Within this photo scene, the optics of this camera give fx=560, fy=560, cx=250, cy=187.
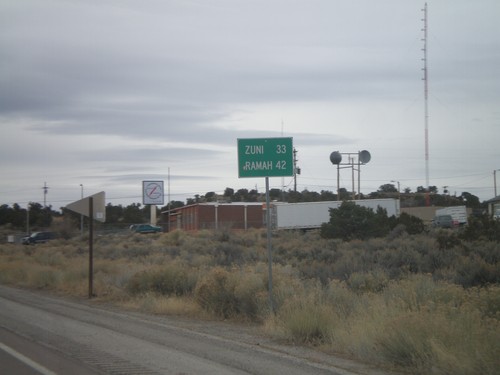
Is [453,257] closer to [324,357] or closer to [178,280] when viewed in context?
[178,280]

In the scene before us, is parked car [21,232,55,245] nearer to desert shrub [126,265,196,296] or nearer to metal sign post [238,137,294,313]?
desert shrub [126,265,196,296]

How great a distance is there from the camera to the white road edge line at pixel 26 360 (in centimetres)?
820

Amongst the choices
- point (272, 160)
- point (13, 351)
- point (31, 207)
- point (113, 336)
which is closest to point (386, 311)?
point (272, 160)

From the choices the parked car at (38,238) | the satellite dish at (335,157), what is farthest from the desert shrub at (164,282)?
the parked car at (38,238)

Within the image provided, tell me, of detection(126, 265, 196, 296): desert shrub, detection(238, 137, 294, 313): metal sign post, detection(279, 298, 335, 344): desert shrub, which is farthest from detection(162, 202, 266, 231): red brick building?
detection(279, 298, 335, 344): desert shrub

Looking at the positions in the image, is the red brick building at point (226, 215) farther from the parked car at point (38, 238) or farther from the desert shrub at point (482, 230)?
the desert shrub at point (482, 230)

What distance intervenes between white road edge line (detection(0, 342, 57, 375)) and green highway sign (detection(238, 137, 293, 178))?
5.66 meters

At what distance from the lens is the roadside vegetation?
804 centimetres

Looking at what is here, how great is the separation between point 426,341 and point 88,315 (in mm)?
8864

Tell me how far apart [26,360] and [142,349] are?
1842 mm

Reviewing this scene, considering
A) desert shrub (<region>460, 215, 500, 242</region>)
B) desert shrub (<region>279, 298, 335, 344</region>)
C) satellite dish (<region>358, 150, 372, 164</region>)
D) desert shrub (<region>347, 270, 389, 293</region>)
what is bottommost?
desert shrub (<region>279, 298, 335, 344</region>)

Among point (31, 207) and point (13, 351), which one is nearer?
point (13, 351)

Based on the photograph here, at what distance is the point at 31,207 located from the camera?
12044 cm

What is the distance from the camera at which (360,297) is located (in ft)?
39.8
